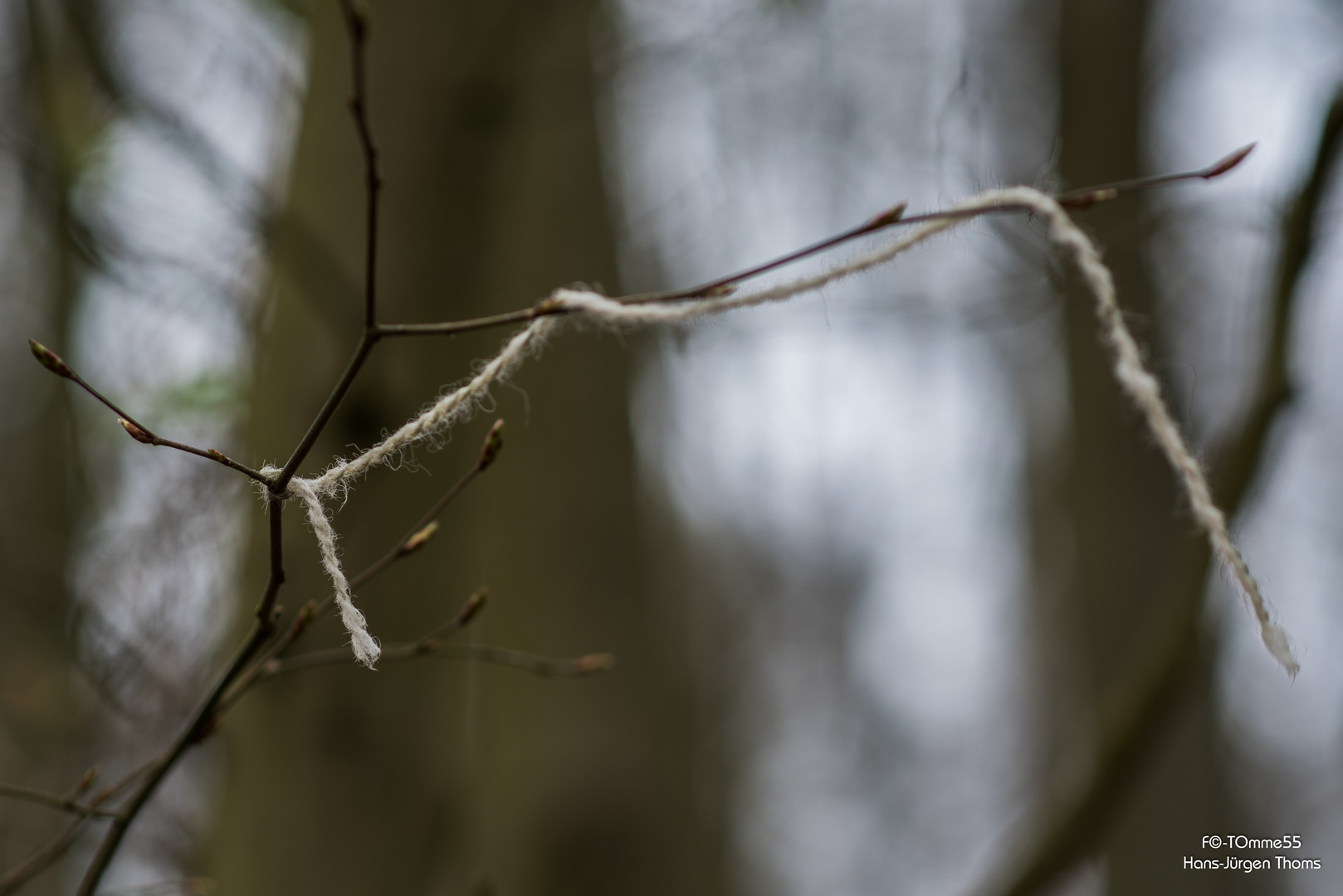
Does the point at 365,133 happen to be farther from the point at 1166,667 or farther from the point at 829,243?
the point at 1166,667

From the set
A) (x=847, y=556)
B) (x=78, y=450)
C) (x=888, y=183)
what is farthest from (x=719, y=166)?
(x=847, y=556)

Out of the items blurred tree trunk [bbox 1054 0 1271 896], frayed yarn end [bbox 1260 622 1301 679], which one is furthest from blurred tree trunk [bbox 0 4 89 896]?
blurred tree trunk [bbox 1054 0 1271 896]

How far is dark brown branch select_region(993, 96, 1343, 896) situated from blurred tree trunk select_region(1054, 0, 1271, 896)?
0.76 metres

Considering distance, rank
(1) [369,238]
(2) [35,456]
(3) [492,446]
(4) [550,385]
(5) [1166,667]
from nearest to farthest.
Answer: (1) [369,238] → (3) [492,446] → (5) [1166,667] → (4) [550,385] → (2) [35,456]

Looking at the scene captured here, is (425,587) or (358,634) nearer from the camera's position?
(358,634)

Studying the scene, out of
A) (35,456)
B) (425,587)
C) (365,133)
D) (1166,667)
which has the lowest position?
(1166,667)

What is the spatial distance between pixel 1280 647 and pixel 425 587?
670mm

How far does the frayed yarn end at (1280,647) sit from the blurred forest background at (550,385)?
15 cm

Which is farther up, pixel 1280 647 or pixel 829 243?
pixel 829 243

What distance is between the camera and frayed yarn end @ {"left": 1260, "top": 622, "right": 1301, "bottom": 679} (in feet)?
0.97

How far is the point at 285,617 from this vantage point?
727 millimetres

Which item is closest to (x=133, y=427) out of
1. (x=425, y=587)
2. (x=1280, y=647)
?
(x=1280, y=647)

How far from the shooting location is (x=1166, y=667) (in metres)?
0.81

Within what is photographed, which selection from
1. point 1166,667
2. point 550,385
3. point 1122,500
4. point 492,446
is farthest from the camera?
point 1122,500
